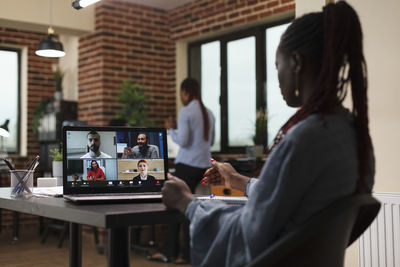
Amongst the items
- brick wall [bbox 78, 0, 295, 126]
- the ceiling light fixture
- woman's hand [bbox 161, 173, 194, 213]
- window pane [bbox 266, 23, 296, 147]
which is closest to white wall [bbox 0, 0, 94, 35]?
brick wall [bbox 78, 0, 295, 126]

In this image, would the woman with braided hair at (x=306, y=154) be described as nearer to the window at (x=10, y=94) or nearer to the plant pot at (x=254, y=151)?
the plant pot at (x=254, y=151)

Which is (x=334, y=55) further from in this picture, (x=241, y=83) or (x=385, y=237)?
(x=241, y=83)

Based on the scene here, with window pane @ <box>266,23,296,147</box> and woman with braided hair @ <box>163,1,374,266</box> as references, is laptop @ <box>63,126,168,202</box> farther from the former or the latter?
window pane @ <box>266,23,296,147</box>

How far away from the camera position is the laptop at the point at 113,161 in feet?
5.89

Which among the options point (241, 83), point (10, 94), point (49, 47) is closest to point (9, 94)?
point (10, 94)

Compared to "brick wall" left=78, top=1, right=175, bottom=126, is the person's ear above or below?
below

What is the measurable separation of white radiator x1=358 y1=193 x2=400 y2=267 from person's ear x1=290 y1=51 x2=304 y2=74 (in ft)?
4.90

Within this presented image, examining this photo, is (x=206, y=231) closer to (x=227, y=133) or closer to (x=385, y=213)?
(x=385, y=213)

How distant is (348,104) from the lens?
271 centimetres

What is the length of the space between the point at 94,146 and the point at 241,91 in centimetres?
375

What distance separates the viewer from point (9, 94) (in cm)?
663

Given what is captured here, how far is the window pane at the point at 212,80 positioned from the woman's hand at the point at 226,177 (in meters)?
3.88

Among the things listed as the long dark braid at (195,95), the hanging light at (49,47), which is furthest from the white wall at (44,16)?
the long dark braid at (195,95)

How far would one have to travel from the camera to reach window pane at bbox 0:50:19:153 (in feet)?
21.6
